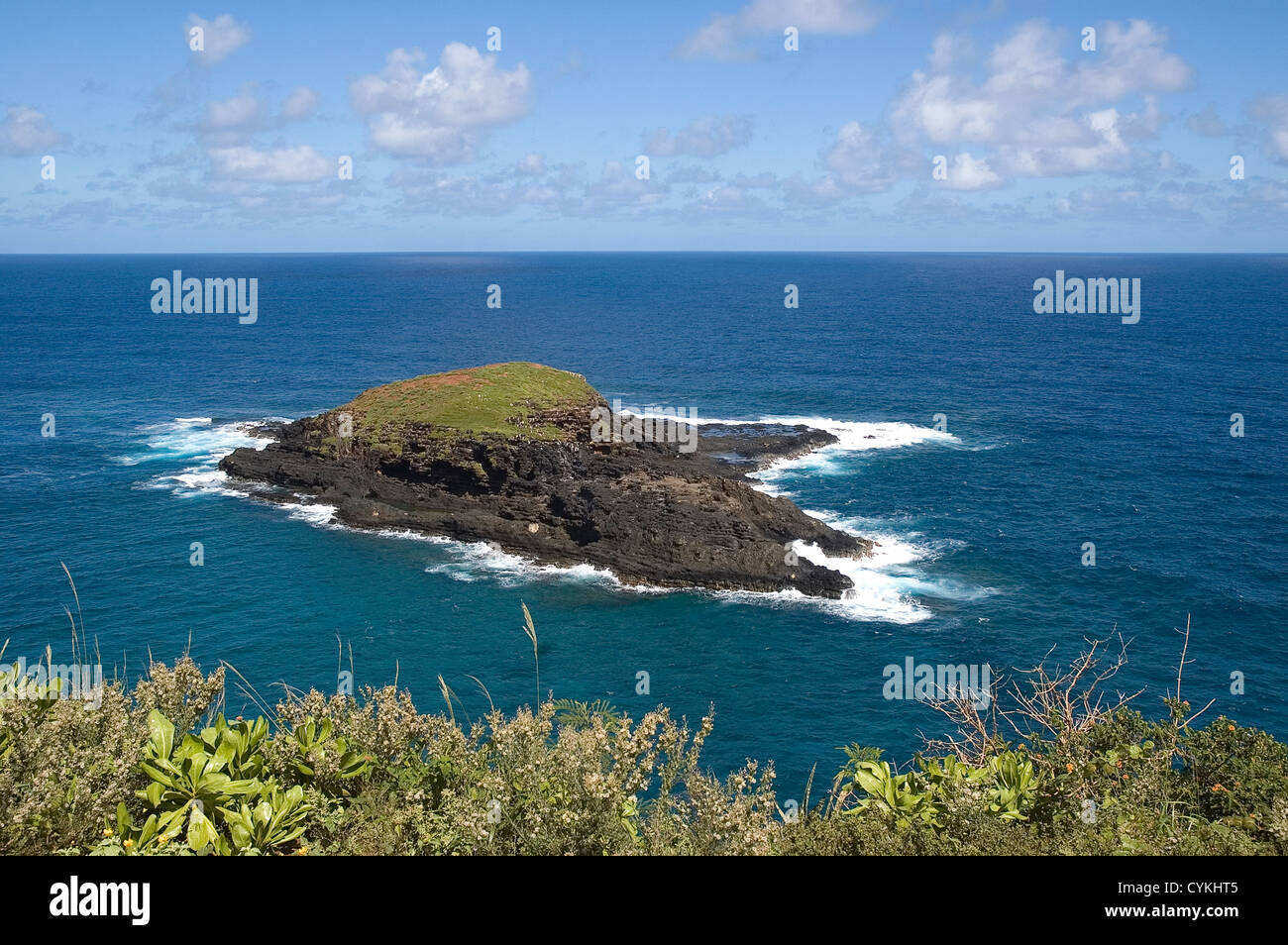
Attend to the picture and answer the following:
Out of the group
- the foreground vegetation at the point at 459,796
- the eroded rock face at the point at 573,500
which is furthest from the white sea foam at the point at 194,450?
the foreground vegetation at the point at 459,796

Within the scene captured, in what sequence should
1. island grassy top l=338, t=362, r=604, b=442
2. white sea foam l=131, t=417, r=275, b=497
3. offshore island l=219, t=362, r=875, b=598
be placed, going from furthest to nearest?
1. white sea foam l=131, t=417, r=275, b=497
2. island grassy top l=338, t=362, r=604, b=442
3. offshore island l=219, t=362, r=875, b=598

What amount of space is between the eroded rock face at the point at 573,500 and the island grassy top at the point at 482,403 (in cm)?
138

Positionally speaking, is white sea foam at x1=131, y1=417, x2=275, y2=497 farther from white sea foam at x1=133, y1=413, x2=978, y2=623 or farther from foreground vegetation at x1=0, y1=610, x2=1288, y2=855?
Result: foreground vegetation at x1=0, y1=610, x2=1288, y2=855

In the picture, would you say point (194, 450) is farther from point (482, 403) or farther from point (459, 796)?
point (459, 796)

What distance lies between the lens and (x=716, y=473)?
219 ft

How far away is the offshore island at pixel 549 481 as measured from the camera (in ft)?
176

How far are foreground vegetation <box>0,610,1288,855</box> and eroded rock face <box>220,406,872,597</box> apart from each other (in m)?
36.0

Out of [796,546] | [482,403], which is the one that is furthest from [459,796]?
[482,403]

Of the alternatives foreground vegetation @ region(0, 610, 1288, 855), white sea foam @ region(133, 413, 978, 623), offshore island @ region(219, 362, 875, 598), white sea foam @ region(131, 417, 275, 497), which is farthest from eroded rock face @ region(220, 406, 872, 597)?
foreground vegetation @ region(0, 610, 1288, 855)

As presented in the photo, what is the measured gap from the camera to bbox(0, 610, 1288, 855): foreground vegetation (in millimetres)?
11109

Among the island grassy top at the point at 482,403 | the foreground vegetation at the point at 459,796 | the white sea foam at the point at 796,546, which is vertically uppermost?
the island grassy top at the point at 482,403

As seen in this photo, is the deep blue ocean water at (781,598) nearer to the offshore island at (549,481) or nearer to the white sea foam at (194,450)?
the white sea foam at (194,450)

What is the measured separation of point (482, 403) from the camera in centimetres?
6875
